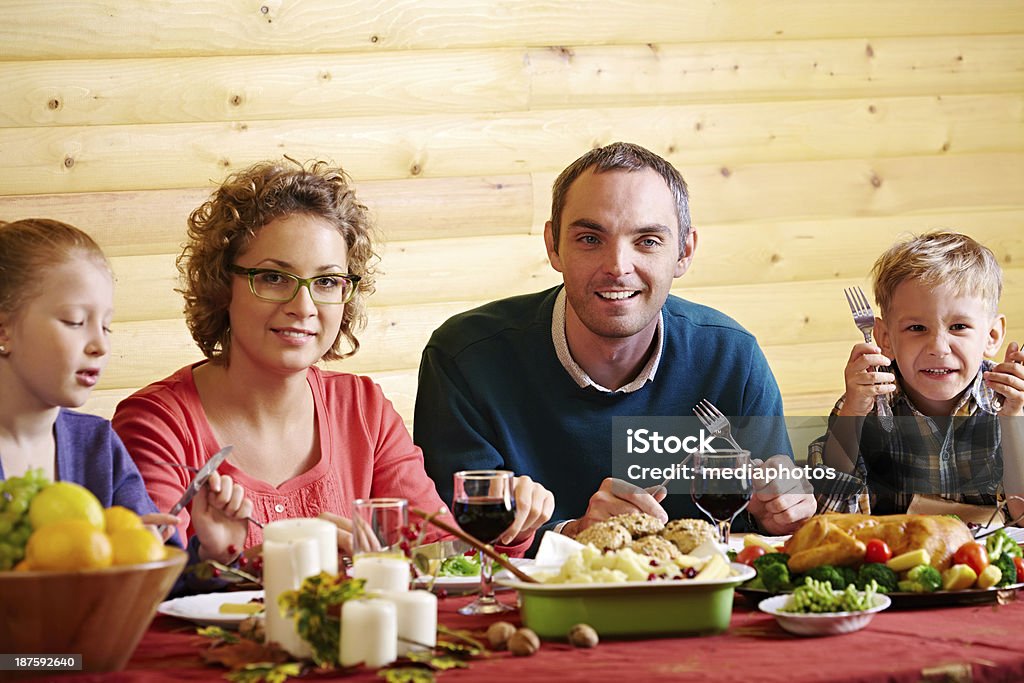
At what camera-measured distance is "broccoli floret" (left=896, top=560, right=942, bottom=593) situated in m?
1.49

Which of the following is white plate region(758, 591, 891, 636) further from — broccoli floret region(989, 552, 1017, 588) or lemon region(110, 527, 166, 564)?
lemon region(110, 527, 166, 564)

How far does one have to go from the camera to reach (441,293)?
3.73 m

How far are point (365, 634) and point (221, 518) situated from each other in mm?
547

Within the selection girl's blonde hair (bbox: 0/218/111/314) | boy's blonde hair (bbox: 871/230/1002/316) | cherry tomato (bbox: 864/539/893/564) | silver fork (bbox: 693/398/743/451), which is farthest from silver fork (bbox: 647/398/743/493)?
girl's blonde hair (bbox: 0/218/111/314)

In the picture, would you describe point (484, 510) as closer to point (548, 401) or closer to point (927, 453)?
point (548, 401)

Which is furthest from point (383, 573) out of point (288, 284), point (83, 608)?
point (288, 284)

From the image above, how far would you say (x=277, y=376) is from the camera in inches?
86.6

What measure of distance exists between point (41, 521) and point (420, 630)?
1.35 feet

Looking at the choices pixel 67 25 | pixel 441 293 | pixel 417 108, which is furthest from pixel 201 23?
pixel 441 293

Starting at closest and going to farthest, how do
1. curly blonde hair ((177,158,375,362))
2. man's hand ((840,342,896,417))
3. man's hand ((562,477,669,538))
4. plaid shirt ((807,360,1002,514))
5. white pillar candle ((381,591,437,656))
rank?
1. white pillar candle ((381,591,437,656))
2. man's hand ((562,477,669,538))
3. curly blonde hair ((177,158,375,362))
4. man's hand ((840,342,896,417))
5. plaid shirt ((807,360,1002,514))

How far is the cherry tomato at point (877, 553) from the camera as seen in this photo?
60.1 inches

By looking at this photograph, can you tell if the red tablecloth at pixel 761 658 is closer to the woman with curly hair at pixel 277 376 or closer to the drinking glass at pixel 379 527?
the drinking glass at pixel 379 527

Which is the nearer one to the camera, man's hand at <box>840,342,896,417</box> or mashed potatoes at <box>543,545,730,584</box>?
mashed potatoes at <box>543,545,730,584</box>

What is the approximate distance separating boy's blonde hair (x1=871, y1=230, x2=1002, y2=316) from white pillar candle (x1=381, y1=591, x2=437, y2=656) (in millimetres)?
1520
